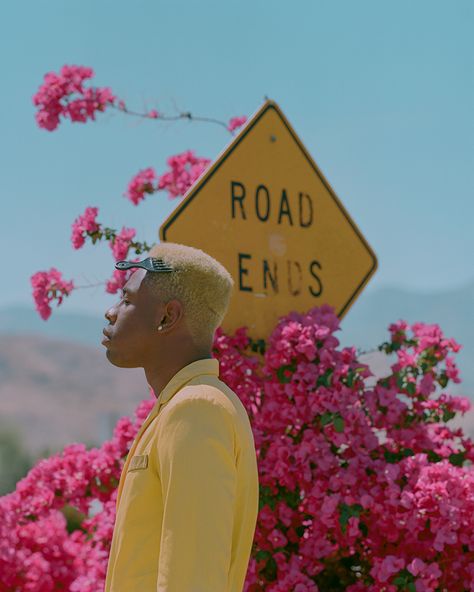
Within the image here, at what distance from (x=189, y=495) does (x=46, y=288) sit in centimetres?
329

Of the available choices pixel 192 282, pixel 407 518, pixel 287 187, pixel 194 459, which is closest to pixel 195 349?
pixel 192 282

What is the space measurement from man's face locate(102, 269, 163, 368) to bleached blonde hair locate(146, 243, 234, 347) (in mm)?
33

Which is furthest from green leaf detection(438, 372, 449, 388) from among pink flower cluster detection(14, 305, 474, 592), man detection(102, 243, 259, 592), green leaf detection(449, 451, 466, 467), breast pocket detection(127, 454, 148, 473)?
breast pocket detection(127, 454, 148, 473)

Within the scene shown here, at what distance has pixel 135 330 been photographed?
274 centimetres

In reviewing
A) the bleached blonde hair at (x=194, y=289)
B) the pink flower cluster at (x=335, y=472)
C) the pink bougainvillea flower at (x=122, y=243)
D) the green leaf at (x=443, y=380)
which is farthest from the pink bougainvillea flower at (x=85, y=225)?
the bleached blonde hair at (x=194, y=289)

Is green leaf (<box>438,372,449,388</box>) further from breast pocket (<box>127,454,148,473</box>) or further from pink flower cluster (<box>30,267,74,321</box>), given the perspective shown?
breast pocket (<box>127,454,148,473</box>)

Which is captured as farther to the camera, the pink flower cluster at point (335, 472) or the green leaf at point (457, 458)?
the green leaf at point (457, 458)

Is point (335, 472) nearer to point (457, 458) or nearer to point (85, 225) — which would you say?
point (457, 458)

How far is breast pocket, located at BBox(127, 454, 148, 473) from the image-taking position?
2.56 metres

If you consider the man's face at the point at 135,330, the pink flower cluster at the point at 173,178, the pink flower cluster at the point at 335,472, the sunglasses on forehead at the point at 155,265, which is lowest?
the man's face at the point at 135,330

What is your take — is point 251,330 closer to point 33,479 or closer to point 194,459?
point 33,479

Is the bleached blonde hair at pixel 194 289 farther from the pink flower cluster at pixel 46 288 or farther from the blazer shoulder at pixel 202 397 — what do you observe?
the pink flower cluster at pixel 46 288

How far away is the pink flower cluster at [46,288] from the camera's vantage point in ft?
18.1

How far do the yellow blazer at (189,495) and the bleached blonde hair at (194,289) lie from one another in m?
0.10
